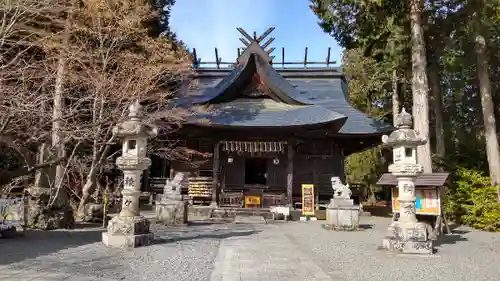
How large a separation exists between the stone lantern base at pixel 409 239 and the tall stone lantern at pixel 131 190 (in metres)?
5.52

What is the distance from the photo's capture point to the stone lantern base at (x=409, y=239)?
7.82 metres

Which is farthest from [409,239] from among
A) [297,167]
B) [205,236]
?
[297,167]

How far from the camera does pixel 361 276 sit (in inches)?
230

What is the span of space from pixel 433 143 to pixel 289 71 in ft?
34.5

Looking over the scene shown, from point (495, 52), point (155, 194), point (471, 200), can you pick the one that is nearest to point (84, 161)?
point (155, 194)

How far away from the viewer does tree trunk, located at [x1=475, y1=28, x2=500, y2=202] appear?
13.0 m

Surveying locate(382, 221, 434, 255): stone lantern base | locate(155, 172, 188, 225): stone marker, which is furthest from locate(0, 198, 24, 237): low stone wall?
locate(382, 221, 434, 255): stone lantern base

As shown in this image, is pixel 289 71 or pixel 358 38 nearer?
pixel 358 38

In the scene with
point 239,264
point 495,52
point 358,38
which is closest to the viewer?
point 239,264

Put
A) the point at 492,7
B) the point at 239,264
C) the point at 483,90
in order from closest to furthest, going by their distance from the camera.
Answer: the point at 239,264 < the point at 492,7 < the point at 483,90

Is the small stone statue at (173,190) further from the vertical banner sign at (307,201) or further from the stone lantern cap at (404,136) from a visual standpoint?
the stone lantern cap at (404,136)

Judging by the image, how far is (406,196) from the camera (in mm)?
8328

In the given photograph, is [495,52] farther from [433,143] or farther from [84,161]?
[84,161]

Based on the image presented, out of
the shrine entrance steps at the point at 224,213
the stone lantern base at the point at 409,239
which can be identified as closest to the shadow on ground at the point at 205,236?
the stone lantern base at the point at 409,239
